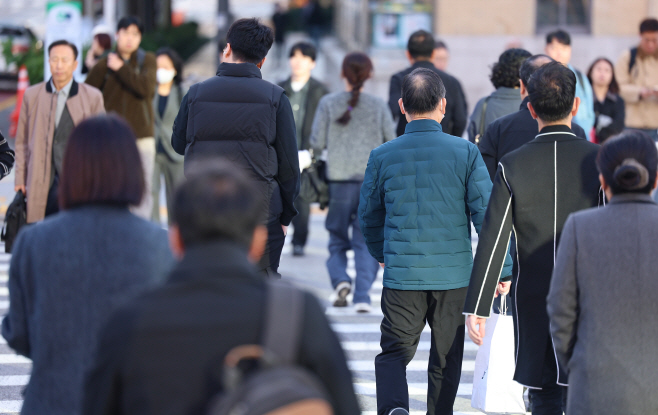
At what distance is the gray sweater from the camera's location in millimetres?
7758

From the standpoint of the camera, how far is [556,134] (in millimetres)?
4309

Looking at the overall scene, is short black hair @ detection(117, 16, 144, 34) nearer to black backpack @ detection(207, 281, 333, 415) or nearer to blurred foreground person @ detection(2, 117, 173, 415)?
blurred foreground person @ detection(2, 117, 173, 415)

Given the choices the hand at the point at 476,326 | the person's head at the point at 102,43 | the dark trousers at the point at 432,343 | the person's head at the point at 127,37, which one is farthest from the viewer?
the person's head at the point at 102,43

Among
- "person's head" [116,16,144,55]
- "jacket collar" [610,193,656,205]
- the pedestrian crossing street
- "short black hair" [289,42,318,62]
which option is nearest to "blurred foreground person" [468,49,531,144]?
the pedestrian crossing street

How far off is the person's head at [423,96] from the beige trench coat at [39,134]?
10.1ft

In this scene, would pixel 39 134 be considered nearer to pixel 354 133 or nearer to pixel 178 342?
pixel 354 133

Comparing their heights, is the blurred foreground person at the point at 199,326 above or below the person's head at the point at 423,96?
below

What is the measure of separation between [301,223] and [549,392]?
565 centimetres

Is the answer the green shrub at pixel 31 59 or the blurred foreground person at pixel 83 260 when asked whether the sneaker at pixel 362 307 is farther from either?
the green shrub at pixel 31 59

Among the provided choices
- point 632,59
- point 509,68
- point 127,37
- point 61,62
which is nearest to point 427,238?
point 509,68

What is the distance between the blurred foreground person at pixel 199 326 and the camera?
Answer: 216cm

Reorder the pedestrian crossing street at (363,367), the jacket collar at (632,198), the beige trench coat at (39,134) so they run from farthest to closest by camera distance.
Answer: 1. the beige trench coat at (39,134)
2. the pedestrian crossing street at (363,367)
3. the jacket collar at (632,198)

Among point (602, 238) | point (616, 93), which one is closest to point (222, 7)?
point (616, 93)

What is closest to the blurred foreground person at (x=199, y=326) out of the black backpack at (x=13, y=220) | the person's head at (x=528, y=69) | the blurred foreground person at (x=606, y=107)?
the person's head at (x=528, y=69)
